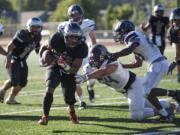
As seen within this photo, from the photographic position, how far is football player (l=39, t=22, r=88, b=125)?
7.81 meters

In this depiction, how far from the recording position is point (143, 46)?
341 inches

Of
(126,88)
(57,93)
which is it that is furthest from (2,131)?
(57,93)

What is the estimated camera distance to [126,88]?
27.4 ft

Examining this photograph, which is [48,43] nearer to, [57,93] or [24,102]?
[24,102]

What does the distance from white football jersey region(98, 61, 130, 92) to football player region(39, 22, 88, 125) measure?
0.40m

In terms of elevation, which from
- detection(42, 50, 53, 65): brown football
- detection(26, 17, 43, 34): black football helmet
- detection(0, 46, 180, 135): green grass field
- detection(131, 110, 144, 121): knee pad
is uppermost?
detection(26, 17, 43, 34): black football helmet

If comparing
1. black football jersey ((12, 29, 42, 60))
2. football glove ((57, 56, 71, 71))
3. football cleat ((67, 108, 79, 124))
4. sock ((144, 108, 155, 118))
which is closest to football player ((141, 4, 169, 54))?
black football jersey ((12, 29, 42, 60))

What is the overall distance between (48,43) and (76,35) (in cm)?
51

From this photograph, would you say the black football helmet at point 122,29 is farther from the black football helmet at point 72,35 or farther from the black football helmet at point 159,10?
the black football helmet at point 159,10

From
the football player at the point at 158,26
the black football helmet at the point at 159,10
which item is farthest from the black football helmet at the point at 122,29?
the football player at the point at 158,26

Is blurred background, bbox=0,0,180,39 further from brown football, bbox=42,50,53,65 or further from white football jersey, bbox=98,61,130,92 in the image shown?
brown football, bbox=42,50,53,65

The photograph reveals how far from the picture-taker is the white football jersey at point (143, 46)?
8.35m

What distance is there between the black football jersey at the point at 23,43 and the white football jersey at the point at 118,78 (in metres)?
2.60

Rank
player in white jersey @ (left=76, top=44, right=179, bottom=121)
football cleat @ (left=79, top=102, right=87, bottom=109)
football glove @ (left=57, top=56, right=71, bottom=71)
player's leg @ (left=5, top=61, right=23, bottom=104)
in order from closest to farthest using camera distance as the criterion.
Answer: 1. player in white jersey @ (left=76, top=44, right=179, bottom=121)
2. football glove @ (left=57, top=56, right=71, bottom=71)
3. football cleat @ (left=79, top=102, right=87, bottom=109)
4. player's leg @ (left=5, top=61, right=23, bottom=104)
